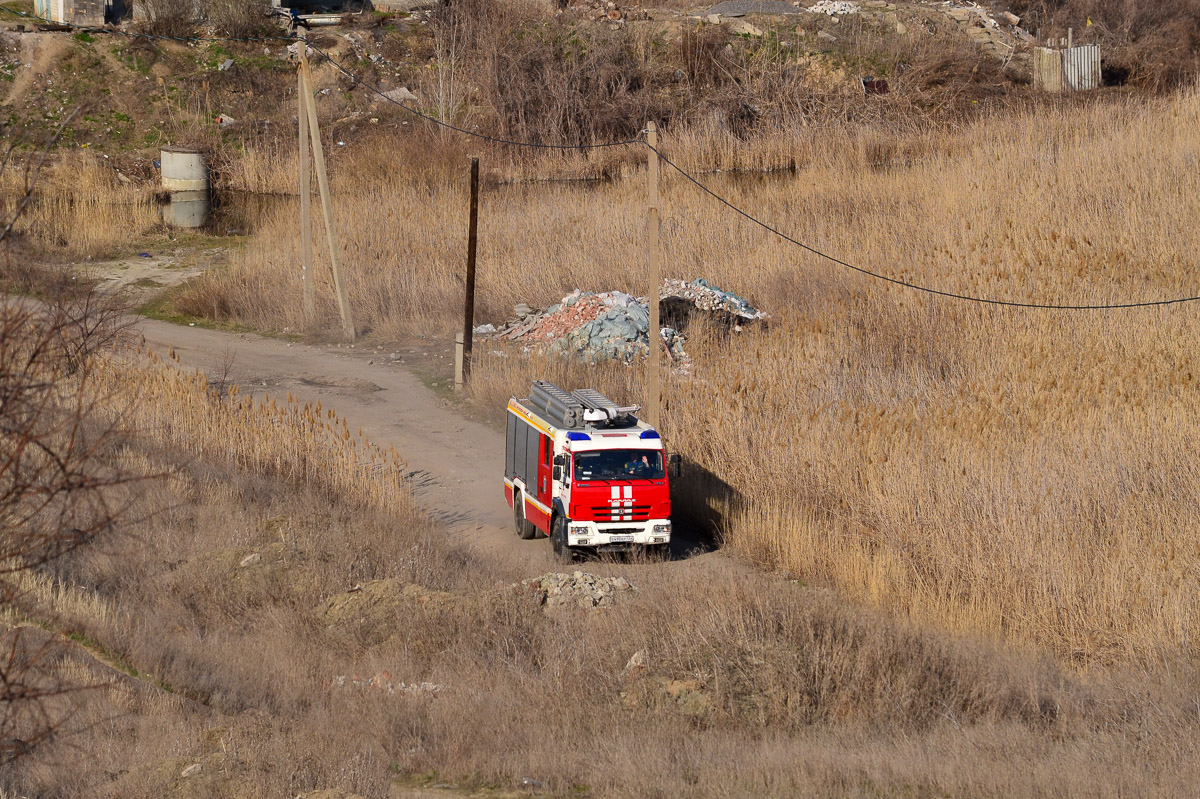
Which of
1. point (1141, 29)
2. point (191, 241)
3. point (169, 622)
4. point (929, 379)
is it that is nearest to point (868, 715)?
point (169, 622)

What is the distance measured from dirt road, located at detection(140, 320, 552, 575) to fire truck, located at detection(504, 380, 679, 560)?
2.02 ft

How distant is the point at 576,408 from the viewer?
1418cm

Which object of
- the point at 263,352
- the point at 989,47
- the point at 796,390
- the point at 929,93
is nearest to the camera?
the point at 796,390

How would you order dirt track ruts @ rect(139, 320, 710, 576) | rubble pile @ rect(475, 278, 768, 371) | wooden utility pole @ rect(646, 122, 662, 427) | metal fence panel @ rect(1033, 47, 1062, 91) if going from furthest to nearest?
metal fence panel @ rect(1033, 47, 1062, 91)
rubble pile @ rect(475, 278, 768, 371)
wooden utility pole @ rect(646, 122, 662, 427)
dirt track ruts @ rect(139, 320, 710, 576)

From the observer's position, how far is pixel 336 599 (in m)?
11.8

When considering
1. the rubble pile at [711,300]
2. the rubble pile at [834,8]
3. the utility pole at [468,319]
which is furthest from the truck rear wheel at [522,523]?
the rubble pile at [834,8]

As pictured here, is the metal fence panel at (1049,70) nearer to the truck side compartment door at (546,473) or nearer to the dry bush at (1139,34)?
the dry bush at (1139,34)

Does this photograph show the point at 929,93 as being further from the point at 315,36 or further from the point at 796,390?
the point at 796,390

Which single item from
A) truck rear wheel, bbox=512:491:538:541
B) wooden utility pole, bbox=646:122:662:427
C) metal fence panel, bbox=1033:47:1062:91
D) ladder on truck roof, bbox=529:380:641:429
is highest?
metal fence panel, bbox=1033:47:1062:91

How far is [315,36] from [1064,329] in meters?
31.1

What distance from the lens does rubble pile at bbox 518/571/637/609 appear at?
38.8ft

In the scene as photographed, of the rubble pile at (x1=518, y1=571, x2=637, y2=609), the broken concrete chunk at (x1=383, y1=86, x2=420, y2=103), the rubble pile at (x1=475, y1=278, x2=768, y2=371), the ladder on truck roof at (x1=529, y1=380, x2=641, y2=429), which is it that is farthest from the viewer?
the broken concrete chunk at (x1=383, y1=86, x2=420, y2=103)

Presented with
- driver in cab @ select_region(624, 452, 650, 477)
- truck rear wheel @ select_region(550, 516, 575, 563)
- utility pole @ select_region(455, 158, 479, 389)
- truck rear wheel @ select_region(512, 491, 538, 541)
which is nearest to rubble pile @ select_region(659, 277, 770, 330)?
utility pole @ select_region(455, 158, 479, 389)

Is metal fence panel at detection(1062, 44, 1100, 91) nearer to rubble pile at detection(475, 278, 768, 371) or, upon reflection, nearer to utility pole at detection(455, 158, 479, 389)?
rubble pile at detection(475, 278, 768, 371)
